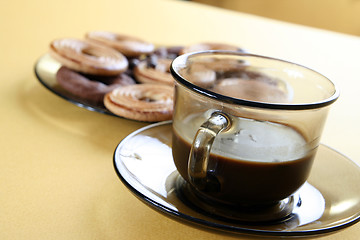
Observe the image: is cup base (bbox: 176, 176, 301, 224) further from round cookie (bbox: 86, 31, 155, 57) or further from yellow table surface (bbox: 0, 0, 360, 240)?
round cookie (bbox: 86, 31, 155, 57)

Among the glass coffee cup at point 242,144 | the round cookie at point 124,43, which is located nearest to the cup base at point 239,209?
the glass coffee cup at point 242,144

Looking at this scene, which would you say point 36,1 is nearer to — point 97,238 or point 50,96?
point 50,96

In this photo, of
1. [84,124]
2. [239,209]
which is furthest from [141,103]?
[239,209]

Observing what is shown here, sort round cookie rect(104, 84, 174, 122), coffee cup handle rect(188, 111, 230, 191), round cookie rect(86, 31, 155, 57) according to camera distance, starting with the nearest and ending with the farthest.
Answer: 1. coffee cup handle rect(188, 111, 230, 191)
2. round cookie rect(104, 84, 174, 122)
3. round cookie rect(86, 31, 155, 57)

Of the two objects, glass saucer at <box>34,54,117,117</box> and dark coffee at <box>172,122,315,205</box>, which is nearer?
dark coffee at <box>172,122,315,205</box>

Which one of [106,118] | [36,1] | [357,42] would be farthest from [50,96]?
[357,42]

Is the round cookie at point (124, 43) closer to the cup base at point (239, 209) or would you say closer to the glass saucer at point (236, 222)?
the glass saucer at point (236, 222)

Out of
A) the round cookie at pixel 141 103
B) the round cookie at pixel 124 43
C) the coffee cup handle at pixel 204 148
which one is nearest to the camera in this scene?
the coffee cup handle at pixel 204 148

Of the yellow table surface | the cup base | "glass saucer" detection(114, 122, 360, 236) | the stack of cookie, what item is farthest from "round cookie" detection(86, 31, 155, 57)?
the cup base
